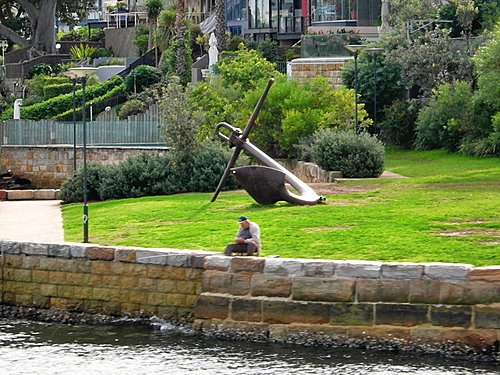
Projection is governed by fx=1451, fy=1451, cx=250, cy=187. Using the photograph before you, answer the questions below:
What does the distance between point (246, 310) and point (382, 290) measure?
2.61 metres

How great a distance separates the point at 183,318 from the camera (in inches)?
1054

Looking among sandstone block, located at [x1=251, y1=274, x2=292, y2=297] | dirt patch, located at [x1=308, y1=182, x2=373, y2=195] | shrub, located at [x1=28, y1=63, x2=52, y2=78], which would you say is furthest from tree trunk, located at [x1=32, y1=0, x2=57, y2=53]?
sandstone block, located at [x1=251, y1=274, x2=292, y2=297]

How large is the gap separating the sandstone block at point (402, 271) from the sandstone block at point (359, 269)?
0.43 ft

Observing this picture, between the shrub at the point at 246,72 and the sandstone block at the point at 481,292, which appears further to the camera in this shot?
the shrub at the point at 246,72

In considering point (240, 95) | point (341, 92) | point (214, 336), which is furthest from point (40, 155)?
point (214, 336)

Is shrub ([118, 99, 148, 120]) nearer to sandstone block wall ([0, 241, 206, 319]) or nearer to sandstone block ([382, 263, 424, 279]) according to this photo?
sandstone block wall ([0, 241, 206, 319])

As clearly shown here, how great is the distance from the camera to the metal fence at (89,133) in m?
53.9

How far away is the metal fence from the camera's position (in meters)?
53.9

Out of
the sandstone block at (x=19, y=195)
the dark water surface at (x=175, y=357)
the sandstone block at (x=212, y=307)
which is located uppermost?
the sandstone block at (x=212, y=307)

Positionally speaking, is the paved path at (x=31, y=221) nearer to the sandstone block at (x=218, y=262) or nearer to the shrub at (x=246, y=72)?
the sandstone block at (x=218, y=262)

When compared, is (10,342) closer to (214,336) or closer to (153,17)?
(214,336)

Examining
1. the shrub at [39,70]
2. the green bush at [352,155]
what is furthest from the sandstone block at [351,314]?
the shrub at [39,70]

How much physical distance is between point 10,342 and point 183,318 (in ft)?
10.4

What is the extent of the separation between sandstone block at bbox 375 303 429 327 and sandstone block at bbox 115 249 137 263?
207 inches
